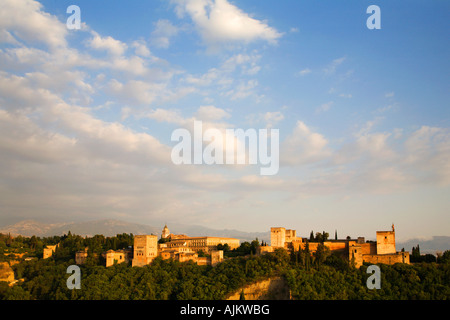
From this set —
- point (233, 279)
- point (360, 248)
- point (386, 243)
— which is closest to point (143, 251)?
point (233, 279)

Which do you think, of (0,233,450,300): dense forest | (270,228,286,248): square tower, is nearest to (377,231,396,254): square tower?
(0,233,450,300): dense forest

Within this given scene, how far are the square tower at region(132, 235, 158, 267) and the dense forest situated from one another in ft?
4.13

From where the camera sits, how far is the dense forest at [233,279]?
140 ft

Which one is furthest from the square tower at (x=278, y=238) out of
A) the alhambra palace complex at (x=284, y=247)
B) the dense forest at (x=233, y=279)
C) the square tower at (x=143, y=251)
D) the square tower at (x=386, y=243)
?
the square tower at (x=143, y=251)

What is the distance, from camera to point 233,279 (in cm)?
4606

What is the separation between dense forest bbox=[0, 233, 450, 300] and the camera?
42.7m

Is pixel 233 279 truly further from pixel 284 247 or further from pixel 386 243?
pixel 386 243

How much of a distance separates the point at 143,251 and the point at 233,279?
12.9 m

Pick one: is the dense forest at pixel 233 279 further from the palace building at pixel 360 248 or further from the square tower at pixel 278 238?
the square tower at pixel 278 238

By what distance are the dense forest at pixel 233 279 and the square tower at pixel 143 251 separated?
Result: 1258mm

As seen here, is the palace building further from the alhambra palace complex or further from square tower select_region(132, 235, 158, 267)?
square tower select_region(132, 235, 158, 267)

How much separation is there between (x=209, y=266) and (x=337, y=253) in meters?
15.1
